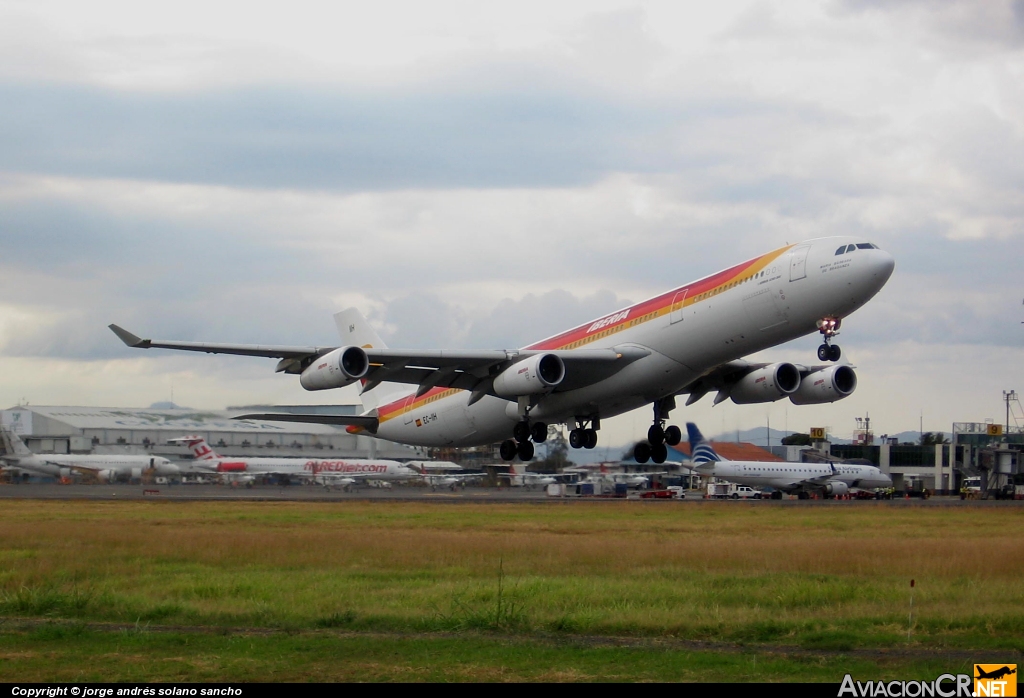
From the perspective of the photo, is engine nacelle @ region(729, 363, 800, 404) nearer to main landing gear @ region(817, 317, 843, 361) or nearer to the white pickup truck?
main landing gear @ region(817, 317, 843, 361)

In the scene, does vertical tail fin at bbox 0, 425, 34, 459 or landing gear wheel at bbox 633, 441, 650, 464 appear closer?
landing gear wheel at bbox 633, 441, 650, 464

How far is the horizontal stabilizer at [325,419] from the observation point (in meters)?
40.8

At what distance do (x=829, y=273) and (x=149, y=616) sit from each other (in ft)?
60.7

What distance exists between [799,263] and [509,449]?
14.7 meters

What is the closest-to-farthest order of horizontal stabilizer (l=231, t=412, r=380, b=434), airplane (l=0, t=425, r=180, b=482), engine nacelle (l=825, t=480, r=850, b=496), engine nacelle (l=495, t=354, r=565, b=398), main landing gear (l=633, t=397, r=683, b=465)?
engine nacelle (l=495, t=354, r=565, b=398) → main landing gear (l=633, t=397, r=683, b=465) → horizontal stabilizer (l=231, t=412, r=380, b=434) → engine nacelle (l=825, t=480, r=850, b=496) → airplane (l=0, t=425, r=180, b=482)

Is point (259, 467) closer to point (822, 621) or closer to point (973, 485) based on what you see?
point (973, 485)

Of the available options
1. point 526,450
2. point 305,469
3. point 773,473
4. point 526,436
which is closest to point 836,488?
point 773,473

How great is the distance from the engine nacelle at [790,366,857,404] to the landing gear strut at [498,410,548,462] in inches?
351

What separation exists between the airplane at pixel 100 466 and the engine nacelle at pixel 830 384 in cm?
8298

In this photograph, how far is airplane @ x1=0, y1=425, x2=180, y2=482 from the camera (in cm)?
10462

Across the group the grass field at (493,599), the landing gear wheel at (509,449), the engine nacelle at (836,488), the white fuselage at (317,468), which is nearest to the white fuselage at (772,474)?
the engine nacelle at (836,488)

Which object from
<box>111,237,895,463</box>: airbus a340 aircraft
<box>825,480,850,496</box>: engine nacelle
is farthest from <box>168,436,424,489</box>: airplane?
<box>111,237,895,463</box>: airbus a340 aircraft

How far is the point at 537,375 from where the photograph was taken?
32.8 m

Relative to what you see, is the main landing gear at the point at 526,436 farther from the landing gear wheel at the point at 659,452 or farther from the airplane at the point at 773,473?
the airplane at the point at 773,473
